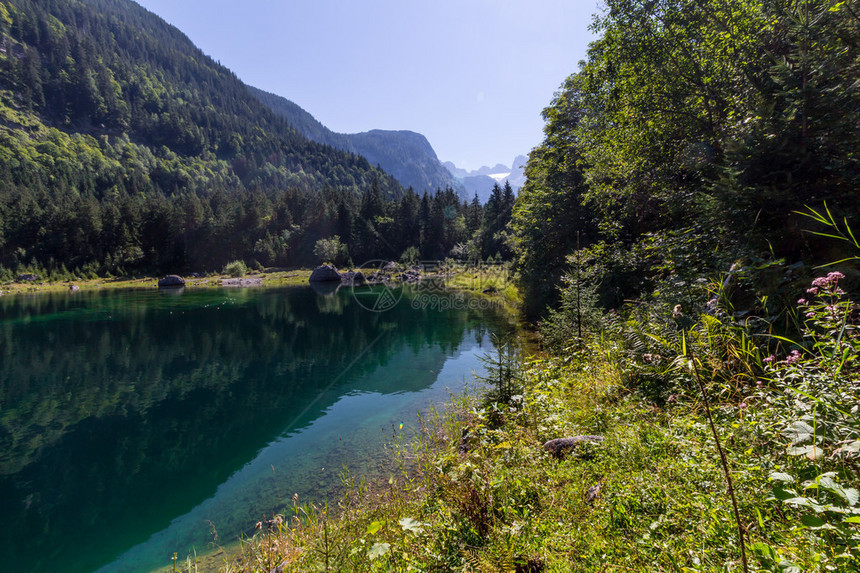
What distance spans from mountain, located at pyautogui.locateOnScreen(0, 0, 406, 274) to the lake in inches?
2937

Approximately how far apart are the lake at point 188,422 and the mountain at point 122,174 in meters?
74.6

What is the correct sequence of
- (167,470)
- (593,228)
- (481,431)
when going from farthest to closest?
(593,228)
(167,470)
(481,431)

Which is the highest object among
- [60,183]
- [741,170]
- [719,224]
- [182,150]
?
[182,150]

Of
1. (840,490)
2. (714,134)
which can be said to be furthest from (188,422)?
(714,134)

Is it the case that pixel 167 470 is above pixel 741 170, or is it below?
below

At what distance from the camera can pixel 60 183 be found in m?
106

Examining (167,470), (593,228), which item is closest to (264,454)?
(167,470)

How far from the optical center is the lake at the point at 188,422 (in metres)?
7.59

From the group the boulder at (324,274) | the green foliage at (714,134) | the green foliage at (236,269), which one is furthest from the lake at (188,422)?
the green foliage at (236,269)

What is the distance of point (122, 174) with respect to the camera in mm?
130000

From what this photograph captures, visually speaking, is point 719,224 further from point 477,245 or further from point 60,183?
point 60,183

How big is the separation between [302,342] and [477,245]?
53.4 meters

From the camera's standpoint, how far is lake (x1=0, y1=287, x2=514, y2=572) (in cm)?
759

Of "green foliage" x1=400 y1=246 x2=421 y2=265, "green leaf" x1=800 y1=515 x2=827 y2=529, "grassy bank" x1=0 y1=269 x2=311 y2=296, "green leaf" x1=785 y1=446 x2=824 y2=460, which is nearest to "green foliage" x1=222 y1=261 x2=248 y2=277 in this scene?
"grassy bank" x1=0 y1=269 x2=311 y2=296
